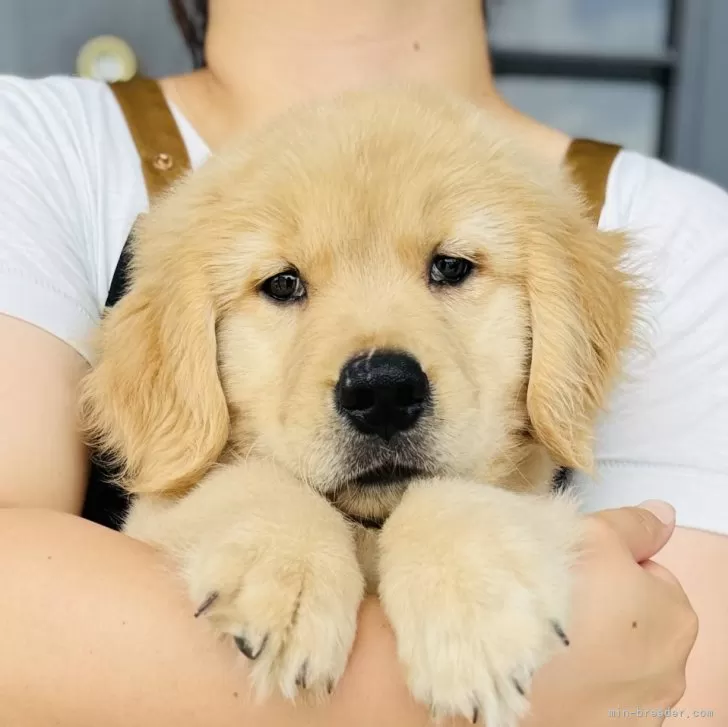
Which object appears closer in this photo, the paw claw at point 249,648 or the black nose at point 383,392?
the paw claw at point 249,648

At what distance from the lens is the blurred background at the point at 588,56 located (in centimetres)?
378

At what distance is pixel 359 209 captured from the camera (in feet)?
4.19

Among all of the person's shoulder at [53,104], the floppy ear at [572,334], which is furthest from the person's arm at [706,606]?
the person's shoulder at [53,104]

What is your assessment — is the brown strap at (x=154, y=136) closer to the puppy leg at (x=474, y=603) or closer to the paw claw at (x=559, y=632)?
the puppy leg at (x=474, y=603)

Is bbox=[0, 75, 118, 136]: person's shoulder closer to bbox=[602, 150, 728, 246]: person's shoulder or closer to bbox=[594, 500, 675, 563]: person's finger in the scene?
bbox=[602, 150, 728, 246]: person's shoulder

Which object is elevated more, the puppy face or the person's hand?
the puppy face

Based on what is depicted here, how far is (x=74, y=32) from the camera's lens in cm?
380

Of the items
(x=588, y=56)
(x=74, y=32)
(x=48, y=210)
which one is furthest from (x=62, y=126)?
(x=588, y=56)

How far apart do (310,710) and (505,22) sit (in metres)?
3.78

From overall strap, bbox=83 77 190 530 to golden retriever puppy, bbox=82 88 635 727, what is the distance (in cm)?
10

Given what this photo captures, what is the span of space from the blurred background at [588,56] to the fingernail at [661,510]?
9.94 ft

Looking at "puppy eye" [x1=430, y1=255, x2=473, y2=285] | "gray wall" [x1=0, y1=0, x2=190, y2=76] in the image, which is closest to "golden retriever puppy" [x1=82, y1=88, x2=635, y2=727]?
"puppy eye" [x1=430, y1=255, x2=473, y2=285]

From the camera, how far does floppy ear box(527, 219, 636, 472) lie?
1311 mm

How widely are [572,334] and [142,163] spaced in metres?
0.93
